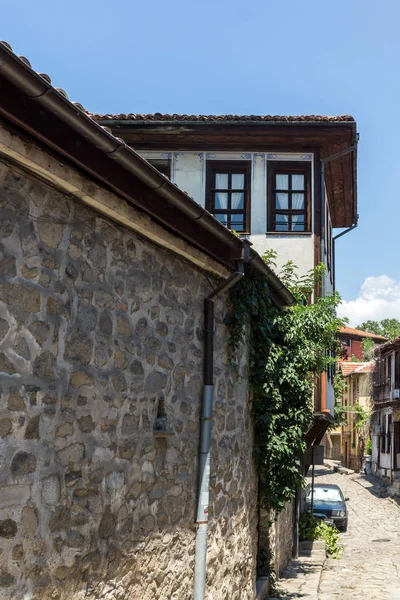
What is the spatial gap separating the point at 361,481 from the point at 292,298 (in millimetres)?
29223

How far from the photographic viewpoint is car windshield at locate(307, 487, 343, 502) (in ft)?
65.9

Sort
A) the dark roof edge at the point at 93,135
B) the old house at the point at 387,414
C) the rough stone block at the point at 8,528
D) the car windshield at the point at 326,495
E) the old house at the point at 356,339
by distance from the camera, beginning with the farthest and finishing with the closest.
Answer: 1. the old house at the point at 356,339
2. the old house at the point at 387,414
3. the car windshield at the point at 326,495
4. the rough stone block at the point at 8,528
5. the dark roof edge at the point at 93,135

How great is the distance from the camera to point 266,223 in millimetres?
14023

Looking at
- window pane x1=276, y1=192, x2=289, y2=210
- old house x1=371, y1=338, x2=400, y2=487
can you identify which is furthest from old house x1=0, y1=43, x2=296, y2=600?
old house x1=371, y1=338, x2=400, y2=487

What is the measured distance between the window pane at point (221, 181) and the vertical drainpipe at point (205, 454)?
8.35 metres

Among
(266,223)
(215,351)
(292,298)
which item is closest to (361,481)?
(266,223)

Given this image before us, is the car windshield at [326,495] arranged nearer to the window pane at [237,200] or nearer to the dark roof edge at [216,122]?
the window pane at [237,200]

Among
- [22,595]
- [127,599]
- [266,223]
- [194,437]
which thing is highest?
[266,223]

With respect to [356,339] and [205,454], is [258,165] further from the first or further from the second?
[356,339]

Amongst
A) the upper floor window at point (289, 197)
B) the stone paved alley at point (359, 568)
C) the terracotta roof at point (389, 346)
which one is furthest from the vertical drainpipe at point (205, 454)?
the terracotta roof at point (389, 346)

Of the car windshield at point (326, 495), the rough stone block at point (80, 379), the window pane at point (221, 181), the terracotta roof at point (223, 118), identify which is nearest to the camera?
the rough stone block at point (80, 379)

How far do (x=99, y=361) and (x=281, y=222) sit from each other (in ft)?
34.2

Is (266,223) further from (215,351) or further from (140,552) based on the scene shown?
(140,552)

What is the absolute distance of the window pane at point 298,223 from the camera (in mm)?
14148
